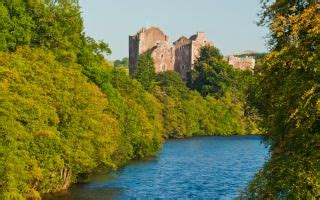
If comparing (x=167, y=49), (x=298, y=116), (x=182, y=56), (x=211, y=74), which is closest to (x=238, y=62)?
(x=182, y=56)

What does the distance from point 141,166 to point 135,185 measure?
55.5ft

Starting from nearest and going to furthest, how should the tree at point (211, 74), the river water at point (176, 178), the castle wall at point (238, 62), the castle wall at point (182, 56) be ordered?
the river water at point (176, 178)
the tree at point (211, 74)
the castle wall at point (182, 56)
the castle wall at point (238, 62)

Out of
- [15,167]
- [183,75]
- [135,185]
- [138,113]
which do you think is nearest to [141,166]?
[138,113]

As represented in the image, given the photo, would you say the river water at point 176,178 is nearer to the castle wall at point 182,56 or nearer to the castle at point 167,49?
the castle at point 167,49

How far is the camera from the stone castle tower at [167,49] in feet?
604

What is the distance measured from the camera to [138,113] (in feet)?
255

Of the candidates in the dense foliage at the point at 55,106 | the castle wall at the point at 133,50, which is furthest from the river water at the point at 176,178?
the castle wall at the point at 133,50

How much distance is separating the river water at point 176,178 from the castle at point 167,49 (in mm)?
94773

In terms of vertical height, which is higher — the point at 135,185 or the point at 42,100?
the point at 42,100

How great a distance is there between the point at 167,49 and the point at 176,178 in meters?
128

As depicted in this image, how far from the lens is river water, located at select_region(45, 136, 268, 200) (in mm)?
48219

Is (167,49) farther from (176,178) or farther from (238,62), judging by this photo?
(176,178)

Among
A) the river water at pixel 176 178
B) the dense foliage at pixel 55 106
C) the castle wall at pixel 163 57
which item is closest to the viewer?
the dense foliage at pixel 55 106

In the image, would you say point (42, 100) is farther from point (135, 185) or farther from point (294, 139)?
point (294, 139)
